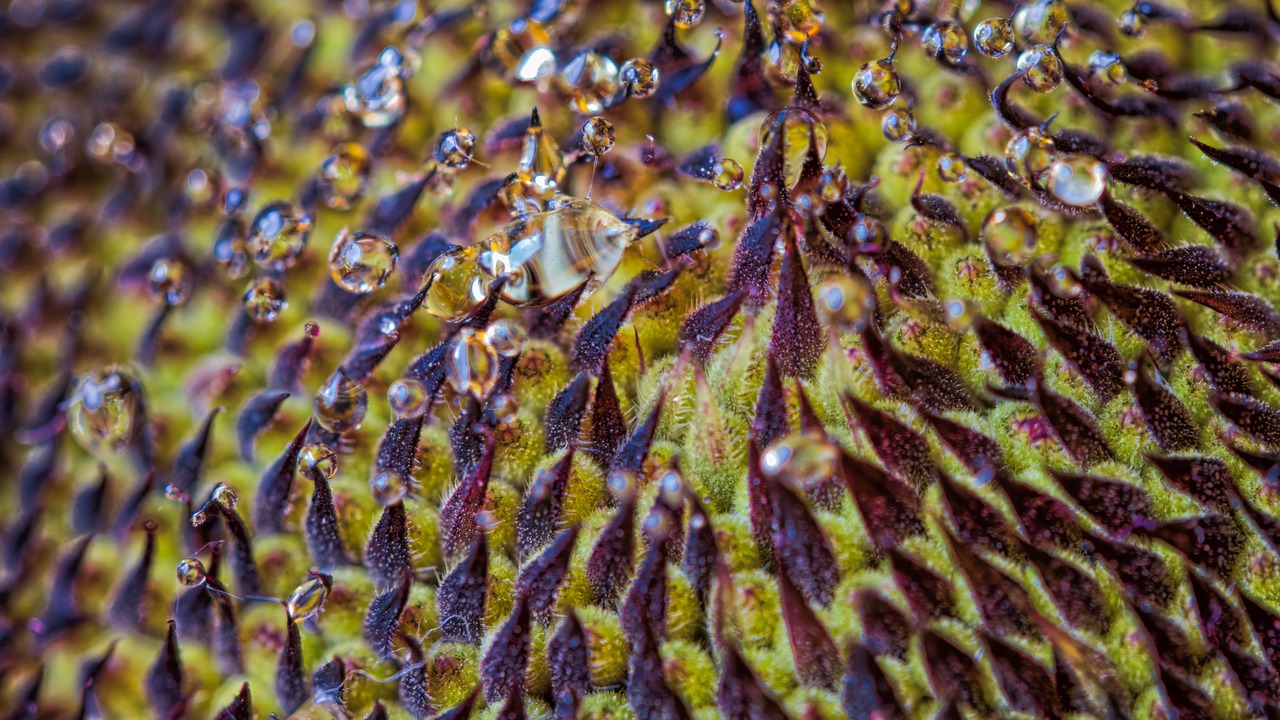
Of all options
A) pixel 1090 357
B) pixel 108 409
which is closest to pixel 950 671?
pixel 1090 357

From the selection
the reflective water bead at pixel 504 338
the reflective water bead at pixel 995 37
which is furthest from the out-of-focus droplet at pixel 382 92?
the reflective water bead at pixel 995 37

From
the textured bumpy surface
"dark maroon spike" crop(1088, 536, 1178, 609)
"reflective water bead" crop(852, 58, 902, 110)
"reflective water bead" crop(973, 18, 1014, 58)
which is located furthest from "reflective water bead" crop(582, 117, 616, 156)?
"dark maroon spike" crop(1088, 536, 1178, 609)

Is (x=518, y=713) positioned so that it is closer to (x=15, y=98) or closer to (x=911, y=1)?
(x=911, y=1)

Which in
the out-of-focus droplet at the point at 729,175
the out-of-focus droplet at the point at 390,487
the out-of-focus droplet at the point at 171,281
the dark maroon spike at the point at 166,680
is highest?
the out-of-focus droplet at the point at 729,175

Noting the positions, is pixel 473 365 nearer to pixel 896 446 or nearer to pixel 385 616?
pixel 385 616

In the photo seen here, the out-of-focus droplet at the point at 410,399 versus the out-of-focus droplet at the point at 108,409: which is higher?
the out-of-focus droplet at the point at 410,399

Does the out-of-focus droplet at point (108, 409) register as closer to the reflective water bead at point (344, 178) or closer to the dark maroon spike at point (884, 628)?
the reflective water bead at point (344, 178)
